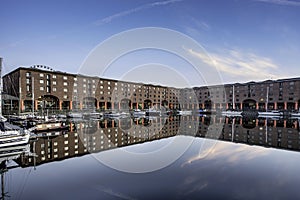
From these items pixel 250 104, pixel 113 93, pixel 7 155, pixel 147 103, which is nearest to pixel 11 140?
pixel 7 155

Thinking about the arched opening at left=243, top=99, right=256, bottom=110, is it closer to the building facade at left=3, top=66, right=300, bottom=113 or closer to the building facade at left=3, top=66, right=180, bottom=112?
the building facade at left=3, top=66, right=300, bottom=113

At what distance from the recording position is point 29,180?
8.90 metres

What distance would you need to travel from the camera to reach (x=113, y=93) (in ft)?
249

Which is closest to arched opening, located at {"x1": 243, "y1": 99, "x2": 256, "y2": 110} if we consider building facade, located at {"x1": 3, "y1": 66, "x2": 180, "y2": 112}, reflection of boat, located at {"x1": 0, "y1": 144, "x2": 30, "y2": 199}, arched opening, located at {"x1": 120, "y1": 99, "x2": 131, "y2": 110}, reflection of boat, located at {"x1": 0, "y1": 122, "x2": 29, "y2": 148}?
building facade, located at {"x1": 3, "y1": 66, "x2": 180, "y2": 112}

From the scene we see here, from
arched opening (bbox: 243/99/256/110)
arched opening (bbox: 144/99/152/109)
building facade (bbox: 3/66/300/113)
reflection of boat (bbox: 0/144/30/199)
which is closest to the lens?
reflection of boat (bbox: 0/144/30/199)

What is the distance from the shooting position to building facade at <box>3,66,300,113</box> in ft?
174

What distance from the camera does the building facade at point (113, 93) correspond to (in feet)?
174

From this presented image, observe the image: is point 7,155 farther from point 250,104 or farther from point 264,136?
point 250,104

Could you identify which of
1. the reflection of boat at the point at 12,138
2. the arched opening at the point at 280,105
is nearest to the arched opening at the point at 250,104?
the arched opening at the point at 280,105

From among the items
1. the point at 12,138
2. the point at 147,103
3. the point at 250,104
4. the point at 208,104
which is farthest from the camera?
the point at 208,104

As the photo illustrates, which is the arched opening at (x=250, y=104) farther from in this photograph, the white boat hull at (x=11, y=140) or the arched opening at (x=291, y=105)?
the white boat hull at (x=11, y=140)

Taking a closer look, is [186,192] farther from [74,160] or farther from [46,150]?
[46,150]

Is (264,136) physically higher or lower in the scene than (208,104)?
→ lower

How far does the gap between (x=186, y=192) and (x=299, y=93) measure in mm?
77263
